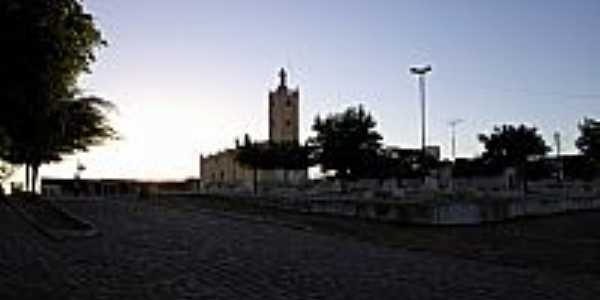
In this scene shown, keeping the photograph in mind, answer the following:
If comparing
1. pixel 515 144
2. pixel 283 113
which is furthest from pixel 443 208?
pixel 283 113

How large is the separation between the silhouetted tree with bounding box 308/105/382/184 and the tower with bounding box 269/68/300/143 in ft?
225

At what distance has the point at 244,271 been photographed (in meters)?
14.8

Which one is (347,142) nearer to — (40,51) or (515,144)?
(515,144)

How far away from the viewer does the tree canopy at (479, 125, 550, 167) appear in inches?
2968

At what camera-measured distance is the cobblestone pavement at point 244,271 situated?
1223cm

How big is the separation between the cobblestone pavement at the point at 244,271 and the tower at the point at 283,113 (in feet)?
348

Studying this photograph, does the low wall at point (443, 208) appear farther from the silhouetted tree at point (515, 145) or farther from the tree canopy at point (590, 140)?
the silhouetted tree at point (515, 145)

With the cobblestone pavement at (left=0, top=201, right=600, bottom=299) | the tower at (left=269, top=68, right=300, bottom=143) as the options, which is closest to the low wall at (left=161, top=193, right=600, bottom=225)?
the cobblestone pavement at (left=0, top=201, right=600, bottom=299)

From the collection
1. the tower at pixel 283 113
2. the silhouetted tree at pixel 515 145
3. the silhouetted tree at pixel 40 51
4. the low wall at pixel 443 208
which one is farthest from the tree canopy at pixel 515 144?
the silhouetted tree at pixel 40 51

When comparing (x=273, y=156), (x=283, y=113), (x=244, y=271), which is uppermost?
(x=283, y=113)

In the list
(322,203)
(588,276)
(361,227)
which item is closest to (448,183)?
(322,203)

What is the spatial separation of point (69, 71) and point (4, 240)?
957 cm

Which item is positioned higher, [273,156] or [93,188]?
[273,156]

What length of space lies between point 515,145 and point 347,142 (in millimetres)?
23971
